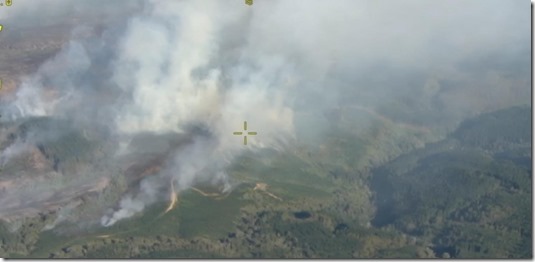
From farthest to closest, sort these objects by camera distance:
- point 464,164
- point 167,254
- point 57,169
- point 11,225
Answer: point 464,164 < point 57,169 < point 11,225 < point 167,254

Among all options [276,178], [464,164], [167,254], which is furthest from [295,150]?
[167,254]

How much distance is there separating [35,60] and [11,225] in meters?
68.1

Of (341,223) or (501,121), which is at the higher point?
(501,121)

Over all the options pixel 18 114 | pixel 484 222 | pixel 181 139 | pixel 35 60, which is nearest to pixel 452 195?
pixel 484 222

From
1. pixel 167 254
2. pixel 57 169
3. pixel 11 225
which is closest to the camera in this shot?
pixel 167 254

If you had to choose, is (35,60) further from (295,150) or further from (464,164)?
(464,164)

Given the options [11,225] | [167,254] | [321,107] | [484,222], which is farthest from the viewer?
[321,107]

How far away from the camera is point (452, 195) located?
479 feet

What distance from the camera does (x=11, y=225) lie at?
12650cm

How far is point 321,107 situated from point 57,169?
55422 millimetres

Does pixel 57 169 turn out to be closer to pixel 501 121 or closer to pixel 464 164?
pixel 464 164

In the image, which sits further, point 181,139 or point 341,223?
point 181,139

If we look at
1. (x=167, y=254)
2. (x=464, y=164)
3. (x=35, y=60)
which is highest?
(x=35, y=60)

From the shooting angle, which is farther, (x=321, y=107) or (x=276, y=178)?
(x=321, y=107)
